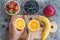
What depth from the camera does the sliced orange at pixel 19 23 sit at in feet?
3.22

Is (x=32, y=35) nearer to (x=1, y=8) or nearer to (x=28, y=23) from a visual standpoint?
(x=28, y=23)

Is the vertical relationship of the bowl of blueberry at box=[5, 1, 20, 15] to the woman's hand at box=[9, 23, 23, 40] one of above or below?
above

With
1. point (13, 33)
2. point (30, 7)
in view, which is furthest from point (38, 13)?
point (13, 33)

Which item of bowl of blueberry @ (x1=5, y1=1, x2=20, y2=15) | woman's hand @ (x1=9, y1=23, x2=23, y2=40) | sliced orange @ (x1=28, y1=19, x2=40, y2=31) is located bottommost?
woman's hand @ (x1=9, y1=23, x2=23, y2=40)

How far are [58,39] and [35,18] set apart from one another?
6.1 inches

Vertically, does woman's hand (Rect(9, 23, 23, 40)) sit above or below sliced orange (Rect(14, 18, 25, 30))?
below

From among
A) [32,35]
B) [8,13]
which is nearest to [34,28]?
[32,35]

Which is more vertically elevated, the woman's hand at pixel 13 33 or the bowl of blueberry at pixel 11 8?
the bowl of blueberry at pixel 11 8

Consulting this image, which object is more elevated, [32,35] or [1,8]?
[1,8]

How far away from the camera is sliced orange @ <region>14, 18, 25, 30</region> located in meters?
0.98

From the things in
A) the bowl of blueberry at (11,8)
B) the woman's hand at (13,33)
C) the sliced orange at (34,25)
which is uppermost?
the bowl of blueberry at (11,8)

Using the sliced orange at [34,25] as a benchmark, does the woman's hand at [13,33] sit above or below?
below

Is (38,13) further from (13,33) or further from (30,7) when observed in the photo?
(13,33)

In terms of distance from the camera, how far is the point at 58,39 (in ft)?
3.36
